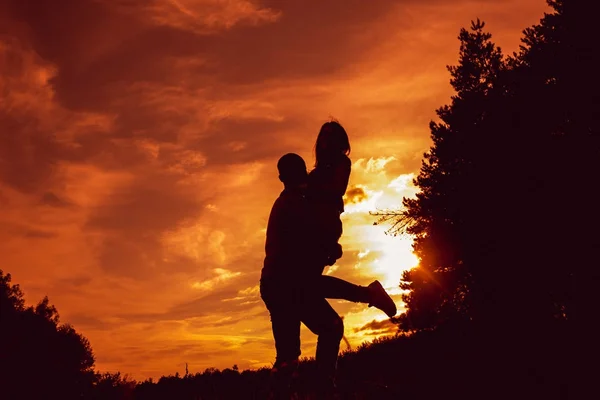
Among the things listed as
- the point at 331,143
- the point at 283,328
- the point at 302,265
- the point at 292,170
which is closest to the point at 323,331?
the point at 283,328

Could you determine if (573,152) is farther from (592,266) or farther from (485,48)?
(485,48)

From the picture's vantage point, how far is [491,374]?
6.40 meters

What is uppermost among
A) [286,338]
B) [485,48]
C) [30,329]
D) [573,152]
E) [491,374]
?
[485,48]

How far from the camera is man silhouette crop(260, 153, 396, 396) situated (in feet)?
18.9

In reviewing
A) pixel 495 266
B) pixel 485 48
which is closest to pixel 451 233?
pixel 495 266

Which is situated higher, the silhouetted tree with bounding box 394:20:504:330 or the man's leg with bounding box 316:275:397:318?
the silhouetted tree with bounding box 394:20:504:330

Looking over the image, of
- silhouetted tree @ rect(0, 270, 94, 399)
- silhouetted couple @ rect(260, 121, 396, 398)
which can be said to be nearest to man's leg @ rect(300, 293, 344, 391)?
silhouetted couple @ rect(260, 121, 396, 398)

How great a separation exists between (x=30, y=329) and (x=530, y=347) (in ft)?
79.6

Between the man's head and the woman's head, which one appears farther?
the woman's head

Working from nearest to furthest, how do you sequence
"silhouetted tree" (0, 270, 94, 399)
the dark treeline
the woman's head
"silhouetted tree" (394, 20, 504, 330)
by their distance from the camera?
1. the woman's head
2. "silhouetted tree" (0, 270, 94, 399)
3. the dark treeline
4. "silhouetted tree" (394, 20, 504, 330)

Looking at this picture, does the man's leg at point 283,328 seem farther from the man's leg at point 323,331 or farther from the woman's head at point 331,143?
the woman's head at point 331,143

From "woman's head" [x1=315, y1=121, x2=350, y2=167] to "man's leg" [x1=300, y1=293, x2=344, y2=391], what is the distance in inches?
61.9

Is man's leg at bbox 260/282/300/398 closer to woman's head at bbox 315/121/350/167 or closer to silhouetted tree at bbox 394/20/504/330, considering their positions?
woman's head at bbox 315/121/350/167

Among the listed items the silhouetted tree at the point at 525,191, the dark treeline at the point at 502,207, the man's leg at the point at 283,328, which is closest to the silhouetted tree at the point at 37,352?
the dark treeline at the point at 502,207
